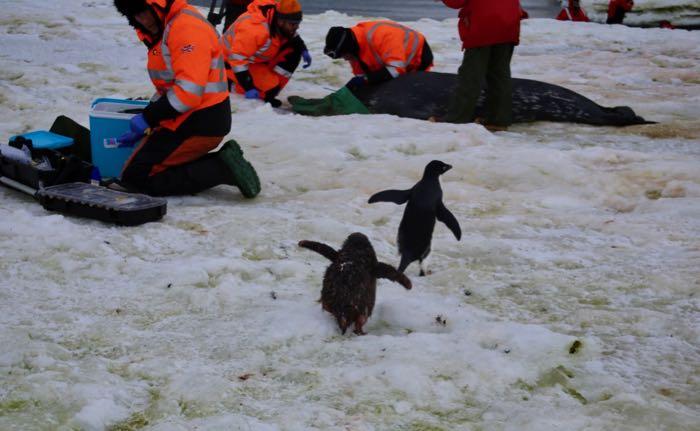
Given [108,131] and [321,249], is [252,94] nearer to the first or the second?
[108,131]

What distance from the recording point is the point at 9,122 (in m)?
5.67

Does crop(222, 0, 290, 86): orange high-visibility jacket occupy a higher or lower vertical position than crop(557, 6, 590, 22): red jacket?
lower

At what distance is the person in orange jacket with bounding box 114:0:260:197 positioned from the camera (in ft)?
13.5

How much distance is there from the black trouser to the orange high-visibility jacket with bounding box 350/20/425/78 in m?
2.70

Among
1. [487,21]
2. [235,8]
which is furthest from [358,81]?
[235,8]

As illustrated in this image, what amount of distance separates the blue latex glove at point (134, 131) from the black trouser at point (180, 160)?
65 mm

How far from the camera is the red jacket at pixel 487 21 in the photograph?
6016 mm

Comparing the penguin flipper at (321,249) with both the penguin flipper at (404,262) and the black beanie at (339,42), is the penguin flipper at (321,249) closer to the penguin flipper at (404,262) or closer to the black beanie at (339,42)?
the penguin flipper at (404,262)

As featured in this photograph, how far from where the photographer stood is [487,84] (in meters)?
6.40

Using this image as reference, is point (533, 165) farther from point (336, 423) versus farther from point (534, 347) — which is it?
→ point (336, 423)

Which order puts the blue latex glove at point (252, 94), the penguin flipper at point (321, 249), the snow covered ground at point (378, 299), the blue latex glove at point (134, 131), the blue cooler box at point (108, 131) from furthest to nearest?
the blue latex glove at point (252, 94) → the blue cooler box at point (108, 131) → the blue latex glove at point (134, 131) → the penguin flipper at point (321, 249) → the snow covered ground at point (378, 299)

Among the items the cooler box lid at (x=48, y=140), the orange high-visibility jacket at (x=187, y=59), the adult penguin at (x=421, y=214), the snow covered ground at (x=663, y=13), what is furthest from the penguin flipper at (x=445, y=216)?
the snow covered ground at (x=663, y=13)

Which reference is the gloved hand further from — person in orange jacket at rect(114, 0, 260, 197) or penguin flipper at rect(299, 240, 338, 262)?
penguin flipper at rect(299, 240, 338, 262)

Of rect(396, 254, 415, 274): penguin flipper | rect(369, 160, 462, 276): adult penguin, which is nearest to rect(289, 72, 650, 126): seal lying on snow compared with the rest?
rect(369, 160, 462, 276): adult penguin
